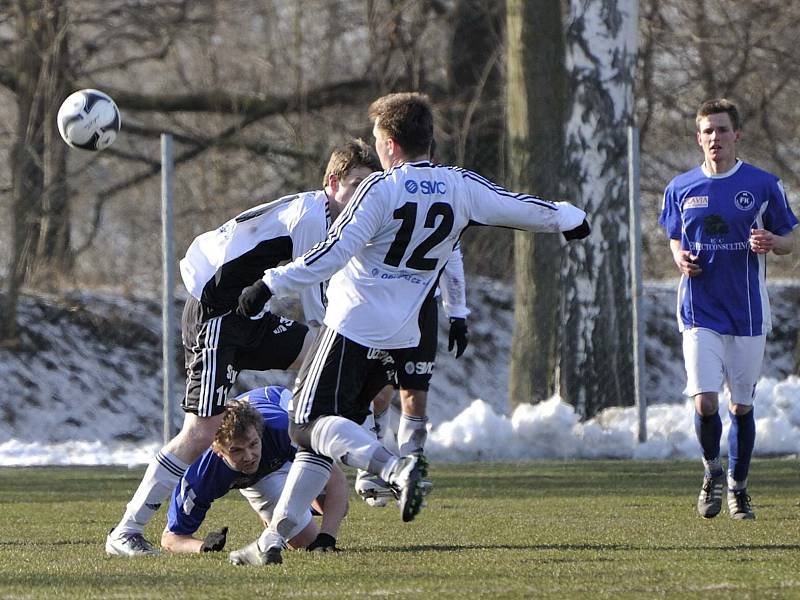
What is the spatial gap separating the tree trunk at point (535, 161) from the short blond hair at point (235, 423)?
6.59m

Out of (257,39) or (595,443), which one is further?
(257,39)

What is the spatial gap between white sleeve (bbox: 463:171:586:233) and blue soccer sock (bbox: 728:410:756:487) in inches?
85.1

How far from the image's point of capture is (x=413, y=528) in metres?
6.91

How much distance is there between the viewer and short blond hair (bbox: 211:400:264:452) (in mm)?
6012

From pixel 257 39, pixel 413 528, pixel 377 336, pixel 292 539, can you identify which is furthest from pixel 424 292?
pixel 257 39

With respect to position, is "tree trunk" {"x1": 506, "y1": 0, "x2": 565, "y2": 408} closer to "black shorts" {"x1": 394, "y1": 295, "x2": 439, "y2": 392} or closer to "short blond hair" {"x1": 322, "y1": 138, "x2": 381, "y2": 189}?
"black shorts" {"x1": 394, "y1": 295, "x2": 439, "y2": 392}

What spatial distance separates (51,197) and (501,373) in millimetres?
4971

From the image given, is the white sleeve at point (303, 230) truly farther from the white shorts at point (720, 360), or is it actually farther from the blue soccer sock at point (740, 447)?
the blue soccer sock at point (740, 447)

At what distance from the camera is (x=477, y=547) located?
608 centimetres

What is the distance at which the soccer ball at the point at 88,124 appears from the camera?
940cm

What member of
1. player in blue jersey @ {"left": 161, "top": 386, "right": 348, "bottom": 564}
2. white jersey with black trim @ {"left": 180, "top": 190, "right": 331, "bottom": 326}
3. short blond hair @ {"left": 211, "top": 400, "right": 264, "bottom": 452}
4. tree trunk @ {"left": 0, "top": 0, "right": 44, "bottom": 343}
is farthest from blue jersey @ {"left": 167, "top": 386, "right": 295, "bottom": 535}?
tree trunk @ {"left": 0, "top": 0, "right": 44, "bottom": 343}

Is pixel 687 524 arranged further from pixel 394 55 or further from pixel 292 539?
pixel 394 55

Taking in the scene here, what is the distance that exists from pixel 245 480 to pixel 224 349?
1.83 feet

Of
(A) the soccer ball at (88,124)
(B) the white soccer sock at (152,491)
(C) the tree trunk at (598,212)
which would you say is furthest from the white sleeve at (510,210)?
(C) the tree trunk at (598,212)
